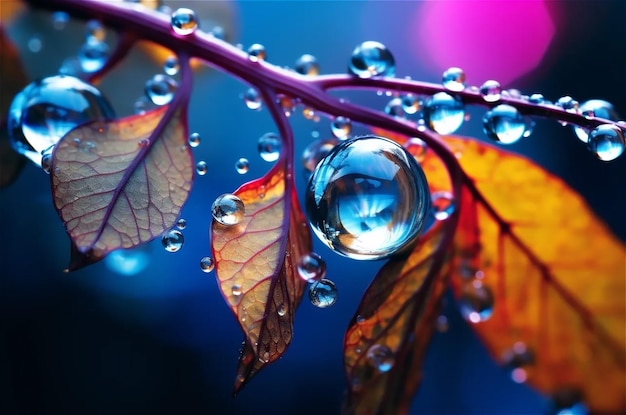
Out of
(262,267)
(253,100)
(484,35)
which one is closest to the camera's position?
(262,267)

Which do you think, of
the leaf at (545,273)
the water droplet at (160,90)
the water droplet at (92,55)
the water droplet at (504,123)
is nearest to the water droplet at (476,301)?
the leaf at (545,273)

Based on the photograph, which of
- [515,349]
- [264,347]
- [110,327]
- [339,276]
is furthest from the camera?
[110,327]

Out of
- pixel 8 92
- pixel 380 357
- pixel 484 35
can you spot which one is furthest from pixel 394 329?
pixel 484 35

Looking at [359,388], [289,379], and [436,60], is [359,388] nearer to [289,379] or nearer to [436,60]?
[289,379]

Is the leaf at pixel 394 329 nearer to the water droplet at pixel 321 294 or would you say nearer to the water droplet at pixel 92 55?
the water droplet at pixel 321 294

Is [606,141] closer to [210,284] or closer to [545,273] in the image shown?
[545,273]

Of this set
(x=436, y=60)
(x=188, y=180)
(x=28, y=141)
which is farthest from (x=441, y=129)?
(x=436, y=60)

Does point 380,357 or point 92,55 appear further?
point 92,55
